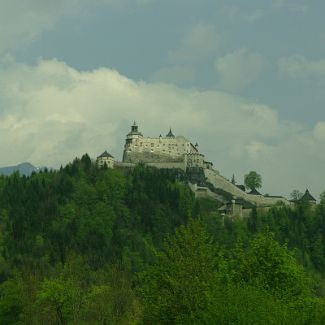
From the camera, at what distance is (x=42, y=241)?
575ft

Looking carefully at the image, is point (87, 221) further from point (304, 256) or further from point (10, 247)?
point (304, 256)

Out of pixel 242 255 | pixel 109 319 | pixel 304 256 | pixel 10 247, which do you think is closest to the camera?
pixel 242 255

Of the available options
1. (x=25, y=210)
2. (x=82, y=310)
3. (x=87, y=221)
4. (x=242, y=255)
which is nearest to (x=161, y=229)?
(x=87, y=221)

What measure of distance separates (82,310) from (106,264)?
3464 inches

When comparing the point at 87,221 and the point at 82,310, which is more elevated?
the point at 87,221

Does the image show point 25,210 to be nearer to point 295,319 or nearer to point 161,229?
point 161,229

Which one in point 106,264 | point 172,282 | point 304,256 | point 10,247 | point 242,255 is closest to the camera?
point 172,282

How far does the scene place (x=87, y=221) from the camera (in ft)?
628

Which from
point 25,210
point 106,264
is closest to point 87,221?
point 25,210

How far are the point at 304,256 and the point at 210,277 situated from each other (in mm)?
143318

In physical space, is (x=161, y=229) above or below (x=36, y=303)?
above

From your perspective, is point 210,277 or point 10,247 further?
point 10,247

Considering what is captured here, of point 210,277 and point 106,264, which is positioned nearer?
point 210,277

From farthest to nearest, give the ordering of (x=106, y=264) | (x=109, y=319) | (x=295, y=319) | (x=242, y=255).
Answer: (x=106, y=264)
(x=109, y=319)
(x=242, y=255)
(x=295, y=319)
